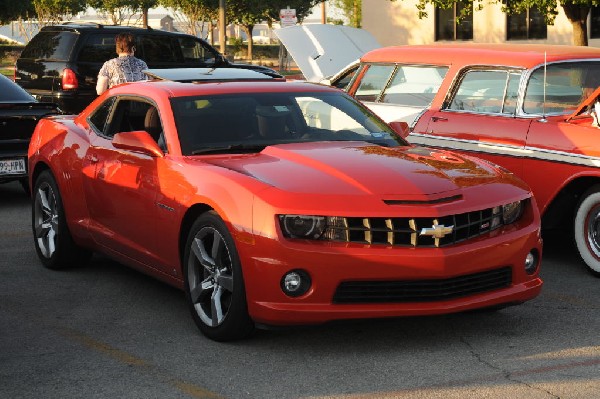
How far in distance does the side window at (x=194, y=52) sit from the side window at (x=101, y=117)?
1080cm

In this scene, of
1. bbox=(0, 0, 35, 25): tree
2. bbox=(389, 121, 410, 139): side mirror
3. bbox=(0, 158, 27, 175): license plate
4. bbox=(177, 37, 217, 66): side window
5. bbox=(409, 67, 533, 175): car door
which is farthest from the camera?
bbox=(0, 0, 35, 25): tree

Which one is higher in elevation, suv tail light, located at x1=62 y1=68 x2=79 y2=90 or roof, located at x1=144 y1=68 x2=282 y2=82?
roof, located at x1=144 y1=68 x2=282 y2=82

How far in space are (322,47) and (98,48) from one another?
15.5ft

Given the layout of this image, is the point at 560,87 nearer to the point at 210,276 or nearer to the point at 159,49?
the point at 210,276

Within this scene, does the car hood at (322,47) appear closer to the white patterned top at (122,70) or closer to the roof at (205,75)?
Answer: the white patterned top at (122,70)

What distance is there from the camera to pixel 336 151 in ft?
23.6

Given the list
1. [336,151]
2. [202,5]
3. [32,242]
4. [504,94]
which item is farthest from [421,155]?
[202,5]

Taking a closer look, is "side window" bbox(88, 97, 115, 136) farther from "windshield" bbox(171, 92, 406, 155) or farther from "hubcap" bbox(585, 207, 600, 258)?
"hubcap" bbox(585, 207, 600, 258)

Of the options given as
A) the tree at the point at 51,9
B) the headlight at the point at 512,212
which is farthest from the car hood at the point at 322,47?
the tree at the point at 51,9

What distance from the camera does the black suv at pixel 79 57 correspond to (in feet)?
58.4

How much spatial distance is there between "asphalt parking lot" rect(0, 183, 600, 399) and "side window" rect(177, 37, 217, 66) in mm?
11680

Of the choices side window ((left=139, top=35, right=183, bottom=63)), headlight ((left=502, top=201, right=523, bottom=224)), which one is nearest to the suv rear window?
side window ((left=139, top=35, right=183, bottom=63))

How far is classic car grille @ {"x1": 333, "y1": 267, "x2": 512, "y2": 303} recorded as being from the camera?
20.6ft

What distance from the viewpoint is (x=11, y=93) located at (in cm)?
1301
